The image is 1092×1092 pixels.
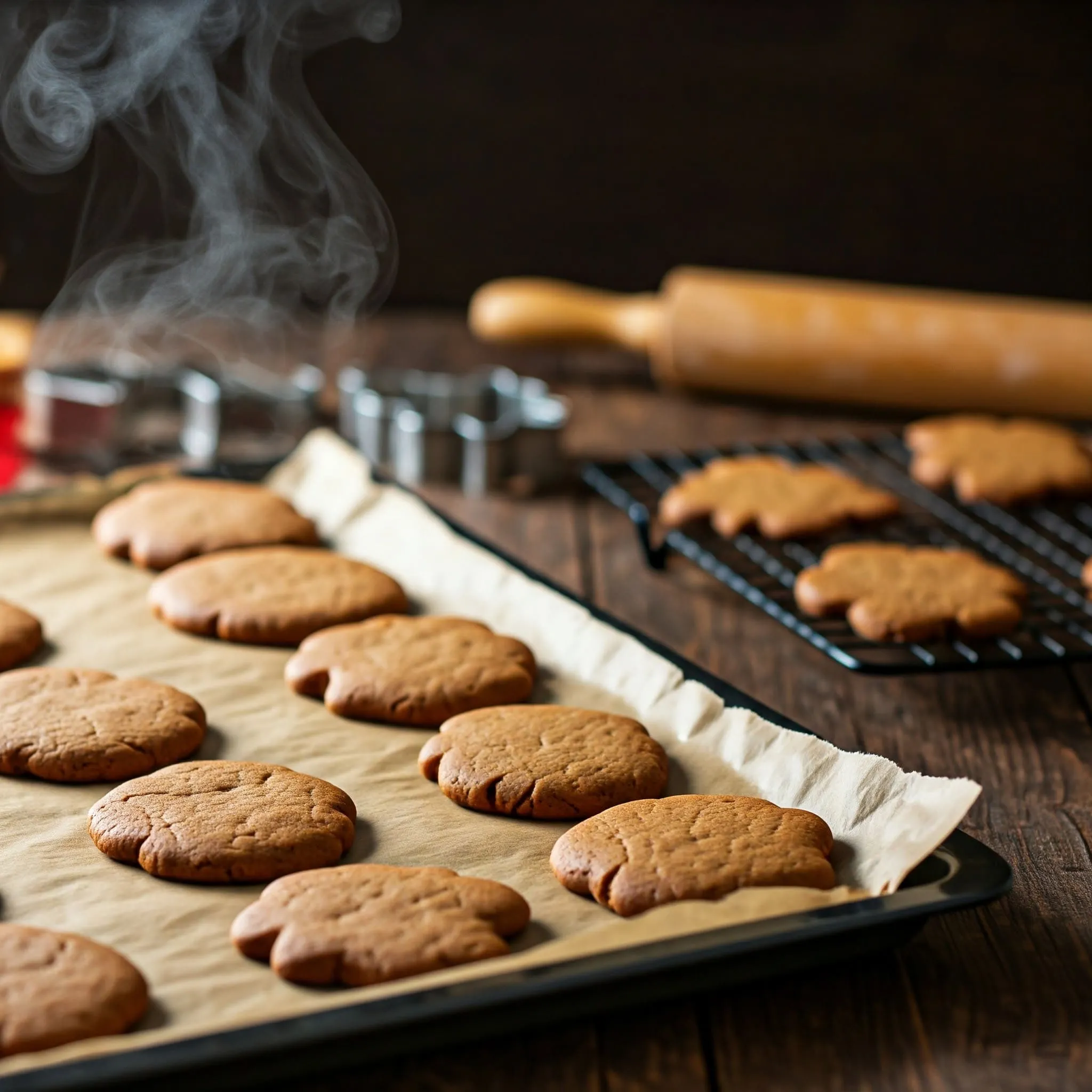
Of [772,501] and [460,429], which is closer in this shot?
[772,501]

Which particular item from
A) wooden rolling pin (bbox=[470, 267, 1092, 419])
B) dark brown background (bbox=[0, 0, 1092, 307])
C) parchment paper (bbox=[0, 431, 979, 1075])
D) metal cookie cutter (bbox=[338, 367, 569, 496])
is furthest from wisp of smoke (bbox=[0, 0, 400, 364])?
parchment paper (bbox=[0, 431, 979, 1075])

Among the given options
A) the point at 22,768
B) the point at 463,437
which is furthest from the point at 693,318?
the point at 22,768

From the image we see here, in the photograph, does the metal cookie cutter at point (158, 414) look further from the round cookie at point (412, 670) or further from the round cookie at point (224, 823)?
the round cookie at point (224, 823)

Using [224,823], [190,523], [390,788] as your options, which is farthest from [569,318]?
[224,823]

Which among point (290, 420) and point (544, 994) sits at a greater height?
point (290, 420)

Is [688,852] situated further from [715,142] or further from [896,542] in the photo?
[715,142]

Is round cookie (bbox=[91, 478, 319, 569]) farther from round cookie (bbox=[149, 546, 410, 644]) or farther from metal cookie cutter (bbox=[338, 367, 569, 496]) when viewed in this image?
metal cookie cutter (bbox=[338, 367, 569, 496])

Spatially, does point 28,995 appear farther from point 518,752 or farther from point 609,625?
point 609,625
